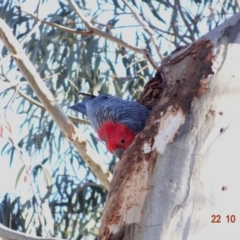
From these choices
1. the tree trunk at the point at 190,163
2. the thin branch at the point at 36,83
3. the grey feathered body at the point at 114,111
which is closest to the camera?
the tree trunk at the point at 190,163

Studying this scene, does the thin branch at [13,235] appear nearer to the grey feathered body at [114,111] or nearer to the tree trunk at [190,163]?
the tree trunk at [190,163]

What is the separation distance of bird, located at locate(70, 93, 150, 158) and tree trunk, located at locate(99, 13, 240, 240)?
2.08 feet

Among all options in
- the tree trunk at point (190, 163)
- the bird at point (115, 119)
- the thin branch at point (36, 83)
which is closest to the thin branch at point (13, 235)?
→ the tree trunk at point (190, 163)

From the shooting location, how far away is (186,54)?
2.66 metres

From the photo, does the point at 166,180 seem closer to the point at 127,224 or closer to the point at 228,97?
the point at 127,224

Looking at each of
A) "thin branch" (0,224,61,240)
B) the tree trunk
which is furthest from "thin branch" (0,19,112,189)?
"thin branch" (0,224,61,240)

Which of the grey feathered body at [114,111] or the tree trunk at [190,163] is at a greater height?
the grey feathered body at [114,111]

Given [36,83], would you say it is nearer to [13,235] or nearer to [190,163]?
[13,235]

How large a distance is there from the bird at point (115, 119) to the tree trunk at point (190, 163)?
0.63m

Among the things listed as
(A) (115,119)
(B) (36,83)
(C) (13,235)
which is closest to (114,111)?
(A) (115,119)

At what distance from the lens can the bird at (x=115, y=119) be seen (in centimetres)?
319

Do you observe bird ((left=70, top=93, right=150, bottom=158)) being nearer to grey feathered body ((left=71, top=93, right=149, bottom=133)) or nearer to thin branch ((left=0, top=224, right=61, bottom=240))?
grey feathered body ((left=71, top=93, right=149, bottom=133))

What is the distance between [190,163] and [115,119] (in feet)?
4.49

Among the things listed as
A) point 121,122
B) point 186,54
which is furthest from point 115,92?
point 186,54
